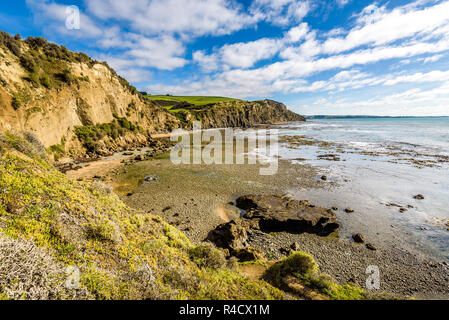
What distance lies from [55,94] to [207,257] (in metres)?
39.6

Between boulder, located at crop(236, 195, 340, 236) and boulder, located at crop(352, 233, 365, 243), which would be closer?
boulder, located at crop(352, 233, 365, 243)

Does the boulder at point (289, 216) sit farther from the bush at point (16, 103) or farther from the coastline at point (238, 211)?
the bush at point (16, 103)

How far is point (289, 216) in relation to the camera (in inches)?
659

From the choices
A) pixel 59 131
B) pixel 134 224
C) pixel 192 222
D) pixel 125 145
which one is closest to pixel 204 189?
pixel 192 222

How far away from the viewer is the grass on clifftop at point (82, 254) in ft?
14.8

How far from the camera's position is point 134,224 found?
349 inches

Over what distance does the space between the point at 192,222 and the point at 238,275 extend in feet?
29.5

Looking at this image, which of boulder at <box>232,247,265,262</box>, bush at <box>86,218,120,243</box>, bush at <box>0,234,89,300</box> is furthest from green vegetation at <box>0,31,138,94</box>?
boulder at <box>232,247,265,262</box>

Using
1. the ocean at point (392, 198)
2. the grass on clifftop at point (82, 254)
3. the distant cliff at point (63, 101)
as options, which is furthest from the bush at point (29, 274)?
the ocean at point (392, 198)

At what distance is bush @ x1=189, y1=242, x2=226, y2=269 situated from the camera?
8.03 meters

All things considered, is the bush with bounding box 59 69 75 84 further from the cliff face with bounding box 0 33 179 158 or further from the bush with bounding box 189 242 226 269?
the bush with bounding box 189 242 226 269

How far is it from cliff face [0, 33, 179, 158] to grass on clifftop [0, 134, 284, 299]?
24.9m
